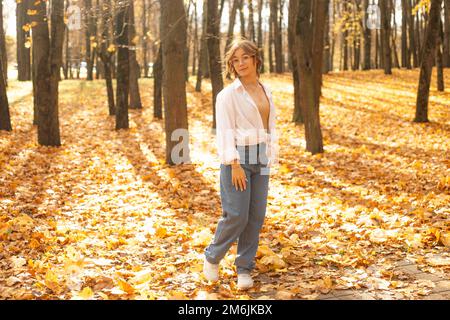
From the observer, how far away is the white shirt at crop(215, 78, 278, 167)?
434cm

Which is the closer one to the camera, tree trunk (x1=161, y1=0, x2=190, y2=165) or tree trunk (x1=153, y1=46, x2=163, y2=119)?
tree trunk (x1=161, y1=0, x2=190, y2=165)

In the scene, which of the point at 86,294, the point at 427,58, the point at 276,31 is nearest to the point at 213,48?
the point at 427,58

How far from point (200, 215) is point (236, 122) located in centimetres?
342

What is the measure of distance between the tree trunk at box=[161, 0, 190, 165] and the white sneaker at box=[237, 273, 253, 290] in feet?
22.0

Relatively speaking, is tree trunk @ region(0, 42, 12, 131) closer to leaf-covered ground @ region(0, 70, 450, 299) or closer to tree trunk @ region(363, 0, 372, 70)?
leaf-covered ground @ region(0, 70, 450, 299)

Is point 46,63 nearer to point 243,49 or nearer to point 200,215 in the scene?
point 200,215

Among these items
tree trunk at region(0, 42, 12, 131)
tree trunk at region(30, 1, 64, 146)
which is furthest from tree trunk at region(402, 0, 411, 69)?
tree trunk at region(0, 42, 12, 131)

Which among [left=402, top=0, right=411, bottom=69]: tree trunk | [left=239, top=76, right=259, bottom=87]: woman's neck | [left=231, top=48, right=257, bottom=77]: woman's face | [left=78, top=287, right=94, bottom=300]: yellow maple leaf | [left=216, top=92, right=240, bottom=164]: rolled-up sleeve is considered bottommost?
[left=78, top=287, right=94, bottom=300]: yellow maple leaf

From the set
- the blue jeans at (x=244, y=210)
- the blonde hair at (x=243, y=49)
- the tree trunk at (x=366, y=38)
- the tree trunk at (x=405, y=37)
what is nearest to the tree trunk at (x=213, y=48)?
the blonde hair at (x=243, y=49)

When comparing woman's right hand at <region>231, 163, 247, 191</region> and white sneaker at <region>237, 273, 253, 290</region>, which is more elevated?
woman's right hand at <region>231, 163, 247, 191</region>

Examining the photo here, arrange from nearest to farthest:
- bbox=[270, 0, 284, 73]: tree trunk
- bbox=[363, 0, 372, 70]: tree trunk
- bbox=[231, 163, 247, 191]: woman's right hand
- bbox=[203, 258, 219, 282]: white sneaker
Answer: bbox=[231, 163, 247, 191]: woman's right hand, bbox=[203, 258, 219, 282]: white sneaker, bbox=[270, 0, 284, 73]: tree trunk, bbox=[363, 0, 372, 70]: tree trunk

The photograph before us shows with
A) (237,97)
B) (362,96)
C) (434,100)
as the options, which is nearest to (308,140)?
(237,97)

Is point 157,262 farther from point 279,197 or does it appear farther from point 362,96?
point 362,96

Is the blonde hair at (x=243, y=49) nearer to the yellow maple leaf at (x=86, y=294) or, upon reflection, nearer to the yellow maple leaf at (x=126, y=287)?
the yellow maple leaf at (x=126, y=287)
